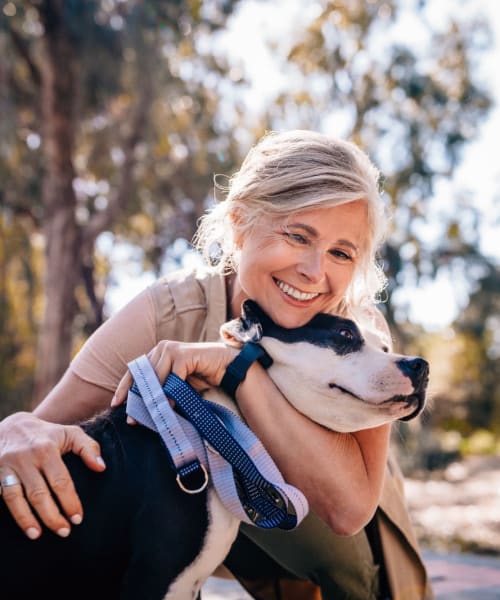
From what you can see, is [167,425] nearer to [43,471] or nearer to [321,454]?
[43,471]

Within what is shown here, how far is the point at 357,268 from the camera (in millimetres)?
2406

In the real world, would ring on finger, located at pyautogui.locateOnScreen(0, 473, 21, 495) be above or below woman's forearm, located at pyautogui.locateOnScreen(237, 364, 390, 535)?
above

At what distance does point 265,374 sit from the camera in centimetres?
212

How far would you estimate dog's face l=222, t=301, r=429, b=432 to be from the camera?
1.92m

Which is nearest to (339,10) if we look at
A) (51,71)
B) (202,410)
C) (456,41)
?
(456,41)

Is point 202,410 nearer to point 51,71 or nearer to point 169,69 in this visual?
point 51,71

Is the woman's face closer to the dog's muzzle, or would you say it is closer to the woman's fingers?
the dog's muzzle

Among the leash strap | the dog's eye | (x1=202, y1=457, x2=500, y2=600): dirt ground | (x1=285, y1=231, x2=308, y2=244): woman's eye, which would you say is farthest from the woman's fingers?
(x1=202, y1=457, x2=500, y2=600): dirt ground

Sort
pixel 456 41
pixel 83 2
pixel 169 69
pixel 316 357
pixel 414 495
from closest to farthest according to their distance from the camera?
pixel 316 357 < pixel 83 2 < pixel 169 69 < pixel 414 495 < pixel 456 41

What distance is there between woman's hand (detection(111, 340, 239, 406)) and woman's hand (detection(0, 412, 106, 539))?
19 cm

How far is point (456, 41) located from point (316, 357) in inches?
462

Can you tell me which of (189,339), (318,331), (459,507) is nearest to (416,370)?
(318,331)

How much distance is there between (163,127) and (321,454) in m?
10.3

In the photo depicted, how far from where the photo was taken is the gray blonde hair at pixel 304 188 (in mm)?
2250
